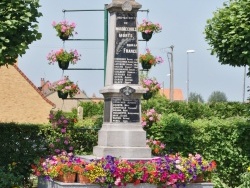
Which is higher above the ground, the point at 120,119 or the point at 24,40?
the point at 24,40

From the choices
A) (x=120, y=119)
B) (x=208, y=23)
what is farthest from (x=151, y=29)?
(x=120, y=119)

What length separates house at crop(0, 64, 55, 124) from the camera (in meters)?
40.3

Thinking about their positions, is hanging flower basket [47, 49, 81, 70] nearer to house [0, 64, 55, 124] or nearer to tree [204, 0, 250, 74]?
tree [204, 0, 250, 74]

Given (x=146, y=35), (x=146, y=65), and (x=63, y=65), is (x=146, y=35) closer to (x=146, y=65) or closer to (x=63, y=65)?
(x=146, y=65)

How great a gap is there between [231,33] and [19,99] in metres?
26.4

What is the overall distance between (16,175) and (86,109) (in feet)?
89.7

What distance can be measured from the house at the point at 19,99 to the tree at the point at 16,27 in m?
25.4

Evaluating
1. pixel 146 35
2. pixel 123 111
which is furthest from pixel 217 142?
pixel 123 111

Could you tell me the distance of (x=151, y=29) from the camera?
18.0 m

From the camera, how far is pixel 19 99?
41250 mm

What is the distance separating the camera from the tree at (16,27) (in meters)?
14.2

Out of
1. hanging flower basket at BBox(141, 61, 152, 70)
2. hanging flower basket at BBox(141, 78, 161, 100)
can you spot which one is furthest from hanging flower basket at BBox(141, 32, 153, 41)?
hanging flower basket at BBox(141, 78, 161, 100)

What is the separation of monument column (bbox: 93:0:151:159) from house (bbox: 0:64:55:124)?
83.8 ft

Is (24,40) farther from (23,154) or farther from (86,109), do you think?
(86,109)
